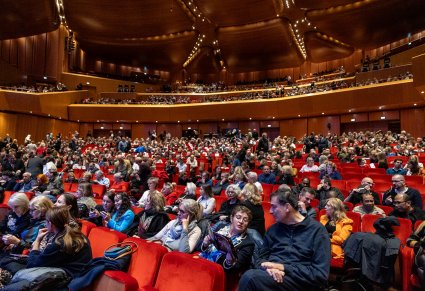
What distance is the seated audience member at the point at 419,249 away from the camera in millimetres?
2510

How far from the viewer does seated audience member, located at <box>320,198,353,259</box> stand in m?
3.17

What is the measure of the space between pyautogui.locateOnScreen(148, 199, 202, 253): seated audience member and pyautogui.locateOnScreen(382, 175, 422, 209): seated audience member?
7.60ft

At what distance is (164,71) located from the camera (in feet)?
92.9

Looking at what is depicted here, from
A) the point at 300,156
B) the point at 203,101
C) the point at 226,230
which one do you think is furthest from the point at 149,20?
the point at 226,230

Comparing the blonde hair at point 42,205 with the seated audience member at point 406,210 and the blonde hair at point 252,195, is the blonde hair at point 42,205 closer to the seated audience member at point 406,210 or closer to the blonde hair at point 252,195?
the blonde hair at point 252,195

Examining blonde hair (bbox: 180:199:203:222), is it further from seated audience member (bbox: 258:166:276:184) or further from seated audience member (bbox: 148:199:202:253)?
seated audience member (bbox: 258:166:276:184)

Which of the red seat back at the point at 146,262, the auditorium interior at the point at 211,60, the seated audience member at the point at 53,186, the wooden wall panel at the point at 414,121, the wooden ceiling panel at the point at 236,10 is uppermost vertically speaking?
the wooden ceiling panel at the point at 236,10

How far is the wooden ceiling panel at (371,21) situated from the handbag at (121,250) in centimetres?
1837

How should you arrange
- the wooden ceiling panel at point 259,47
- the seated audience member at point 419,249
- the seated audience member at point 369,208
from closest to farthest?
1. the seated audience member at point 419,249
2. the seated audience member at point 369,208
3. the wooden ceiling panel at point 259,47

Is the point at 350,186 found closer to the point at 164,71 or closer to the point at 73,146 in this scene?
the point at 73,146

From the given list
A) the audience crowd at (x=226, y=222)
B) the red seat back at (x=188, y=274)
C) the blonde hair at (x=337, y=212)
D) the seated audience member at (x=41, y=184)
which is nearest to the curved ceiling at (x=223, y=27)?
the seated audience member at (x=41, y=184)

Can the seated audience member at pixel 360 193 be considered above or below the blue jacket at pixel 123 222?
above

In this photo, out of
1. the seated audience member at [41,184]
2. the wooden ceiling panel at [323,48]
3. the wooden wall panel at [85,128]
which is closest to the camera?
the seated audience member at [41,184]

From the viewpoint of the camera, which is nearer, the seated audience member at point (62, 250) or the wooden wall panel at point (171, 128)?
the seated audience member at point (62, 250)
